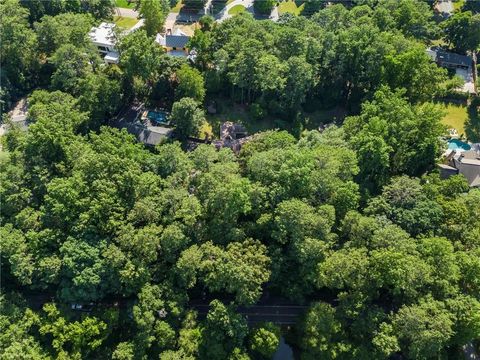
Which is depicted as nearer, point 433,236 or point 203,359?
point 203,359

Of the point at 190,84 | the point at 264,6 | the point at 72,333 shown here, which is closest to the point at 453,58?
the point at 264,6

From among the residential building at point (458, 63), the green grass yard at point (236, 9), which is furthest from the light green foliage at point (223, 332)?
the green grass yard at point (236, 9)

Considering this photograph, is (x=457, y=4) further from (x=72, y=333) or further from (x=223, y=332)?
(x=72, y=333)

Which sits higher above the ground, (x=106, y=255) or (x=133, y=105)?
(x=133, y=105)

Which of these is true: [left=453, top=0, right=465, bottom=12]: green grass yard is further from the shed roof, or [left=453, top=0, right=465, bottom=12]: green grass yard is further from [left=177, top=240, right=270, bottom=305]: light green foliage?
[left=177, top=240, right=270, bottom=305]: light green foliage

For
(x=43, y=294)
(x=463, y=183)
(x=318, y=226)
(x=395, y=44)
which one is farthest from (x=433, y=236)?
(x=43, y=294)

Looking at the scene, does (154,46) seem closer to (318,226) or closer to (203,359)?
(318,226)
